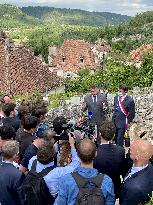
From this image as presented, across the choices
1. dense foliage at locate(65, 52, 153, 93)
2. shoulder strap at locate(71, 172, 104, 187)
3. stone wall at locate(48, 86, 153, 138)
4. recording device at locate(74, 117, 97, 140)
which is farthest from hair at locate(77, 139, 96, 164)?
dense foliage at locate(65, 52, 153, 93)

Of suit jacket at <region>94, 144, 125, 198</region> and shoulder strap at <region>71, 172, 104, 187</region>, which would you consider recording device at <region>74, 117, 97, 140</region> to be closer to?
suit jacket at <region>94, 144, 125, 198</region>

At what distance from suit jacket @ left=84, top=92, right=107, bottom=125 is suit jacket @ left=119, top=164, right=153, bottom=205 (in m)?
5.10

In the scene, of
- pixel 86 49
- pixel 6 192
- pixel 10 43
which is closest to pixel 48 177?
pixel 6 192

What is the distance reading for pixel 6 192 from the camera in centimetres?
590

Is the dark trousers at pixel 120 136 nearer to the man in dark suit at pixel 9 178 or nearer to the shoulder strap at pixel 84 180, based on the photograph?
the man in dark suit at pixel 9 178

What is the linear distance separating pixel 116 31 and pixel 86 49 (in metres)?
67.0

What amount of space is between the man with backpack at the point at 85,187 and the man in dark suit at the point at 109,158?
0.89m

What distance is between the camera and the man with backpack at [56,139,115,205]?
4984 millimetres

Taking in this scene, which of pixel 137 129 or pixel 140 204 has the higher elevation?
pixel 140 204

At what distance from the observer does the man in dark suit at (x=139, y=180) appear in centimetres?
517

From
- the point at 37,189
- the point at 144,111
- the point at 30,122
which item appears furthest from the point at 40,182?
the point at 144,111

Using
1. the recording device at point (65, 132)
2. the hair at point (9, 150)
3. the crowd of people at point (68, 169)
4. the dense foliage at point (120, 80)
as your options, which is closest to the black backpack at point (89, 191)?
the crowd of people at point (68, 169)

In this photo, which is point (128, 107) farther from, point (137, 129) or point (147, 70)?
point (147, 70)

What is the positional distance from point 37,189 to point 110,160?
46.6 inches
